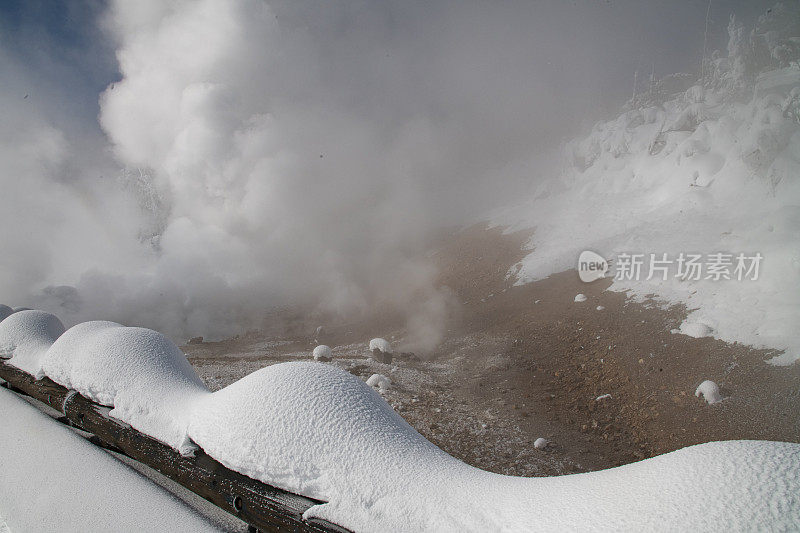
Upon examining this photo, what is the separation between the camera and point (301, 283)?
19703 millimetres

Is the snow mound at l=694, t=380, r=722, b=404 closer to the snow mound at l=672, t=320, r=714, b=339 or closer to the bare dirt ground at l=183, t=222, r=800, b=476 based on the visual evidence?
the bare dirt ground at l=183, t=222, r=800, b=476

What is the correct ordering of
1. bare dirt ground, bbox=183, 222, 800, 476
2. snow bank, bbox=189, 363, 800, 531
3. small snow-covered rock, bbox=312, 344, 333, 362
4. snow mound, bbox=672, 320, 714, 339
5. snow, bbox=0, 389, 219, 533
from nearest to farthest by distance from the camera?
1. snow bank, bbox=189, 363, 800, 531
2. snow, bbox=0, 389, 219, 533
3. bare dirt ground, bbox=183, 222, 800, 476
4. snow mound, bbox=672, 320, 714, 339
5. small snow-covered rock, bbox=312, 344, 333, 362

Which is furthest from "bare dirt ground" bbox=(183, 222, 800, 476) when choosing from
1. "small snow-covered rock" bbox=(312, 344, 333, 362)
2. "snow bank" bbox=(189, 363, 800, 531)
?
"snow bank" bbox=(189, 363, 800, 531)

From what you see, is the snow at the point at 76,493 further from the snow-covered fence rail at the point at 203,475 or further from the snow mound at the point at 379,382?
the snow mound at the point at 379,382

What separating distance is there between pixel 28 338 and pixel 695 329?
37.6 feet

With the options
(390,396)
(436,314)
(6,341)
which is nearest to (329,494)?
(390,396)

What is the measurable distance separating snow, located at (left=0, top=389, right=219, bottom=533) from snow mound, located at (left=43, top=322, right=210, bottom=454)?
1.56ft

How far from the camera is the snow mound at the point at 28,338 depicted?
16.8 ft

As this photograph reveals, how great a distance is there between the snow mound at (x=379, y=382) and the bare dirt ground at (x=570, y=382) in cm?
18

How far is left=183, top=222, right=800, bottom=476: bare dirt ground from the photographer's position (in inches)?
219

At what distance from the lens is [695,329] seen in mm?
7996

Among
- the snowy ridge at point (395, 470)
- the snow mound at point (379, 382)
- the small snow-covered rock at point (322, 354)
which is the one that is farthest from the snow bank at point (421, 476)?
the small snow-covered rock at point (322, 354)

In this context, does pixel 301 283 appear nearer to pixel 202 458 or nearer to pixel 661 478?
pixel 202 458

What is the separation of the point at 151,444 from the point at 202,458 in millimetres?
778
